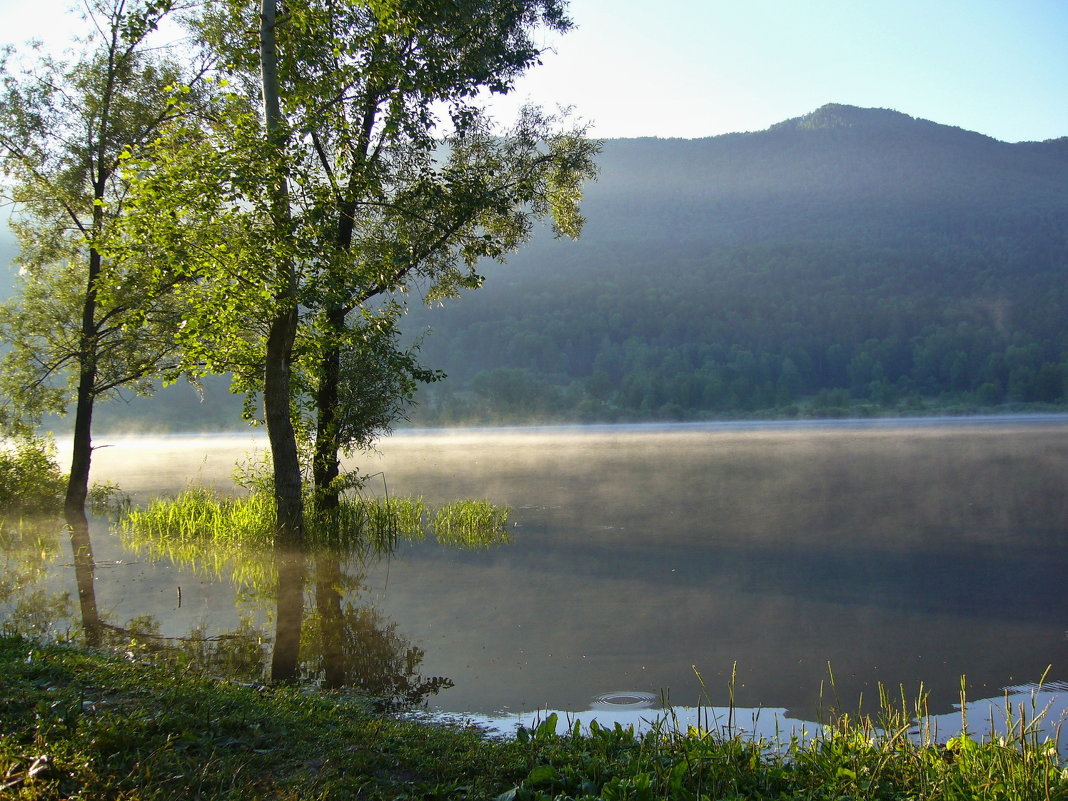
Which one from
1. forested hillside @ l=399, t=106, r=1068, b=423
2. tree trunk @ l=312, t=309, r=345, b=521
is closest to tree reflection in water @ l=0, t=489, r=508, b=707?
tree trunk @ l=312, t=309, r=345, b=521

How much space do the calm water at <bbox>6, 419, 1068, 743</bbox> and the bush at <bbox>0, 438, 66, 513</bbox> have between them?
3909mm

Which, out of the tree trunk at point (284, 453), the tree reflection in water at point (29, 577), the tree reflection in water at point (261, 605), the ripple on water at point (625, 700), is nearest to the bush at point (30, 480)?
the tree reflection in water at point (29, 577)

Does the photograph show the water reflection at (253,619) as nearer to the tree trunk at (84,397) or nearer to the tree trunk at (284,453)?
the tree trunk at (284,453)

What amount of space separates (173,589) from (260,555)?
2.30 metres

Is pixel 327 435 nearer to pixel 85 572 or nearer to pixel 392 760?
pixel 85 572

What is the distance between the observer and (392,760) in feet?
13.2

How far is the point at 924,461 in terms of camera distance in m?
30.3

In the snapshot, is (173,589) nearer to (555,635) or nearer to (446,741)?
(555,635)

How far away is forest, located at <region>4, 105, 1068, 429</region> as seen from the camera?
9525 cm

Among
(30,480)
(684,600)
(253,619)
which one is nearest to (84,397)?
(30,480)

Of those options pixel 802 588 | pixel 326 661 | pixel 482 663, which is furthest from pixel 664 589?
pixel 326 661

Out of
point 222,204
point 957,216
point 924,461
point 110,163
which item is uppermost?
point 957,216

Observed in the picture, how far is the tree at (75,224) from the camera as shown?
51.8 feet

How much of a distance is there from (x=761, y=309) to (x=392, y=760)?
11318cm
